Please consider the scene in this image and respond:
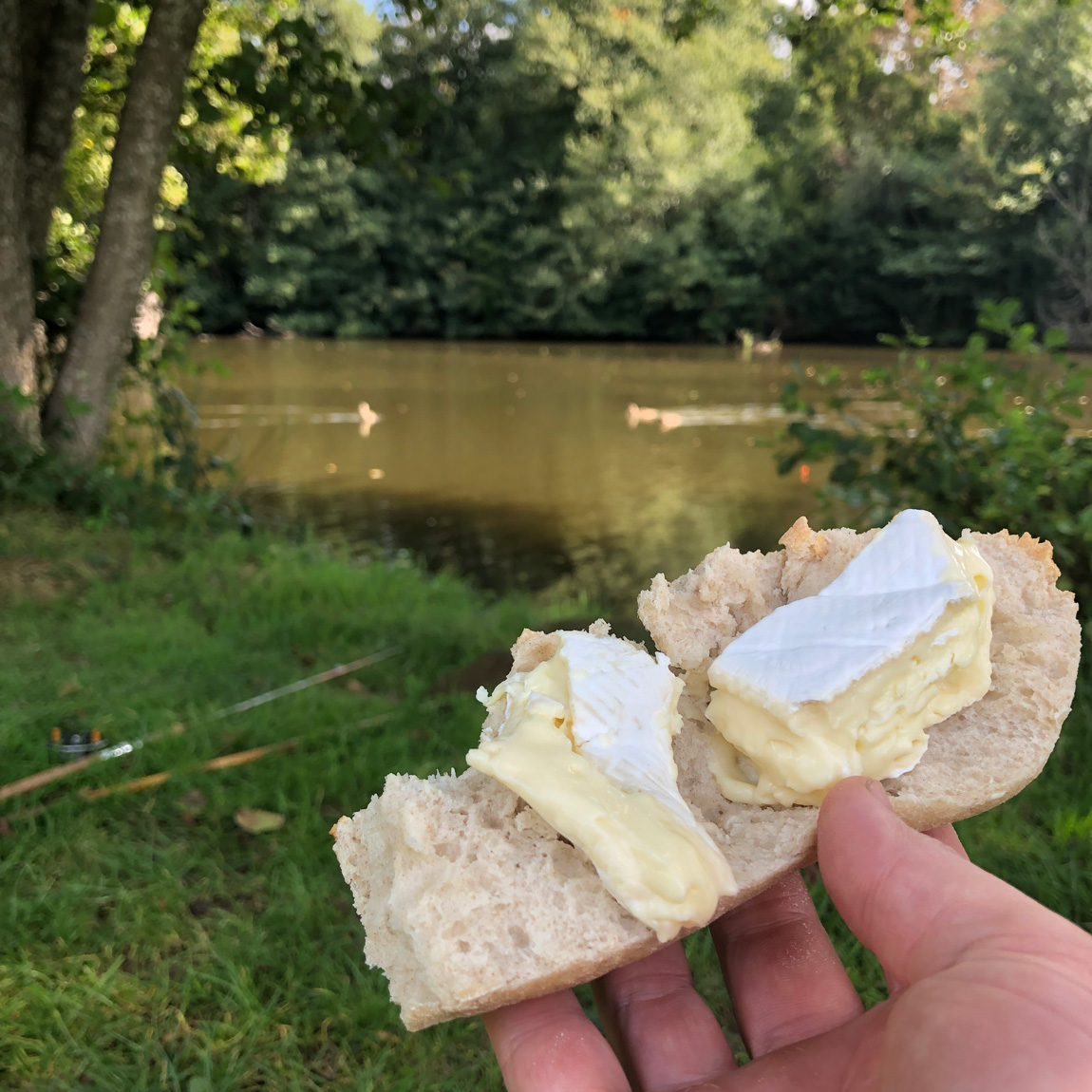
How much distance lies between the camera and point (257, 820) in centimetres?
286

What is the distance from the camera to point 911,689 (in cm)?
164

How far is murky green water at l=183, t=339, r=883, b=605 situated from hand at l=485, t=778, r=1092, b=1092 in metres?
3.23

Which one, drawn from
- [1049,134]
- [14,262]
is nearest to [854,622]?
[14,262]

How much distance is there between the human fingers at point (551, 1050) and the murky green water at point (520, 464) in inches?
139

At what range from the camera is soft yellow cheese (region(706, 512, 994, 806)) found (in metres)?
1.59

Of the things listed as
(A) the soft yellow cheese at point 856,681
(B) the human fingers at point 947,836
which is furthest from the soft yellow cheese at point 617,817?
(B) the human fingers at point 947,836

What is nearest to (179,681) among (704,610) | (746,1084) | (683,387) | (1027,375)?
(704,610)

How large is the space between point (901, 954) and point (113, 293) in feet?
18.9

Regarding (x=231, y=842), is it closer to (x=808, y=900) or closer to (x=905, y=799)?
(x=808, y=900)

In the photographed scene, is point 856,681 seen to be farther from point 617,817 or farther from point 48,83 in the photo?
point 48,83

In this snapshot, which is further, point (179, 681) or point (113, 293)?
point (113, 293)

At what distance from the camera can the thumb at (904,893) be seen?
1246 millimetres

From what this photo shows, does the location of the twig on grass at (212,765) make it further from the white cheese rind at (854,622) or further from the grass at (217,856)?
the white cheese rind at (854,622)

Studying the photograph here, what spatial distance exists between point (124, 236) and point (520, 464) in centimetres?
665
